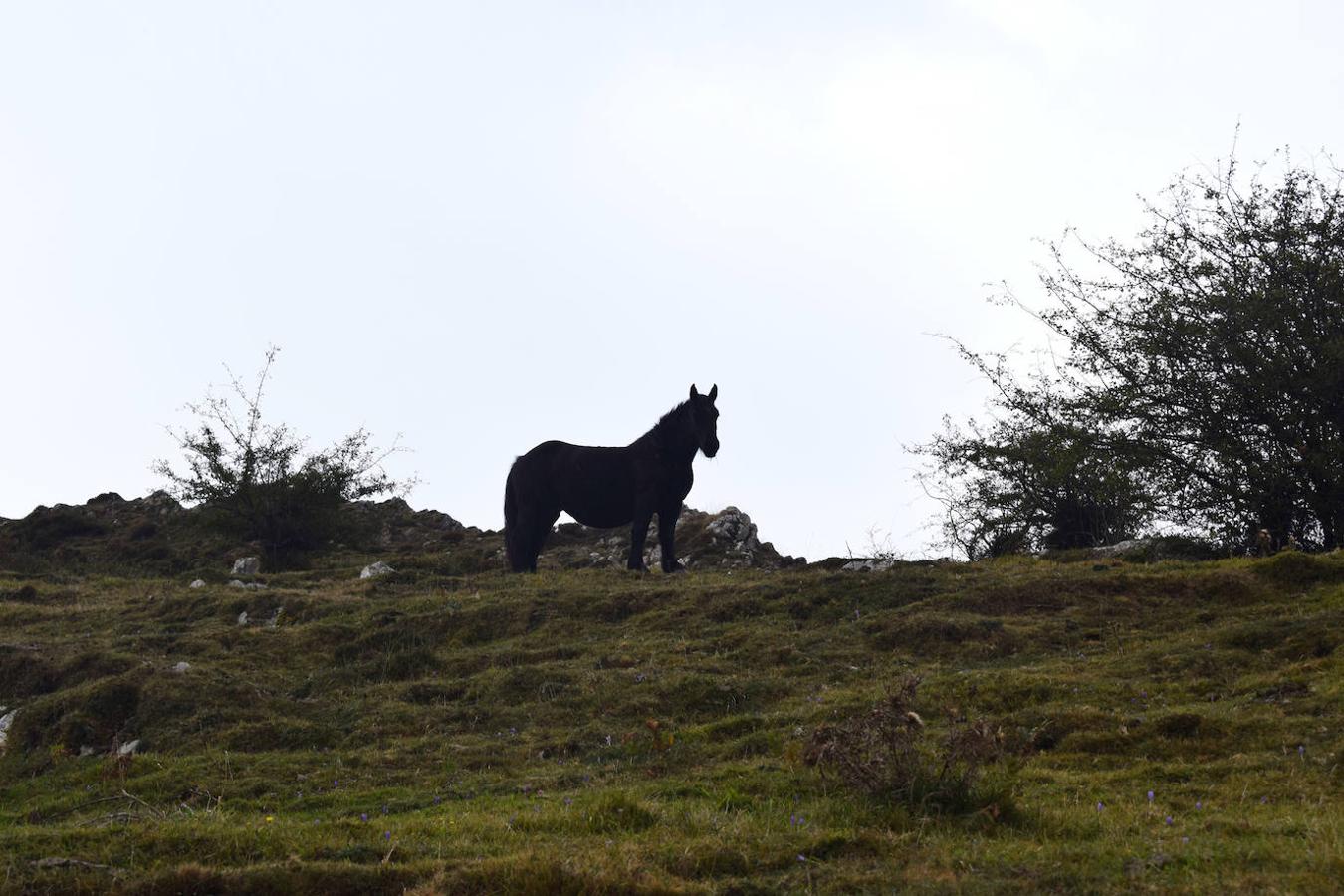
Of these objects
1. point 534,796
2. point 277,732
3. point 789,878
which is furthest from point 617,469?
point 789,878

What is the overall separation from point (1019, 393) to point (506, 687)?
10897 mm

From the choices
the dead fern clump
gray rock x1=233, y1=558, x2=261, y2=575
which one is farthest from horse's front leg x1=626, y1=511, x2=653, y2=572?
the dead fern clump

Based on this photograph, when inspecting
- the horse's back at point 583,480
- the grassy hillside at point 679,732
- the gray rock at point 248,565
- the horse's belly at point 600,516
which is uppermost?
the horse's back at point 583,480

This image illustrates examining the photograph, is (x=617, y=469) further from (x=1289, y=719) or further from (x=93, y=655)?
(x=1289, y=719)

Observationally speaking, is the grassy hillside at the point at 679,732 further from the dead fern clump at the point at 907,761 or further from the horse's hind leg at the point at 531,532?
the horse's hind leg at the point at 531,532

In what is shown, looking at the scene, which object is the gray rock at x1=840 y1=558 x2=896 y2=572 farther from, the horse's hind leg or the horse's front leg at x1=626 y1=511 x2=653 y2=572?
the horse's hind leg

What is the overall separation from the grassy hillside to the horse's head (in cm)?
282

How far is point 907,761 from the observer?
8734mm

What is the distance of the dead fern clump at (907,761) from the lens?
8.39 meters

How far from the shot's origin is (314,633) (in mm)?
15992

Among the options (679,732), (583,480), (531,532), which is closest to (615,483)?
(583,480)

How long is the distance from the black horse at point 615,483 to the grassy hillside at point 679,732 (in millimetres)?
2463

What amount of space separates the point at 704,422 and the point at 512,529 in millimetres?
3999

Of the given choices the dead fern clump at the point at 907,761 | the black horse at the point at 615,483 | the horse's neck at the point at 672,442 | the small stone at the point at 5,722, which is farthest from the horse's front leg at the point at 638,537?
the dead fern clump at the point at 907,761
